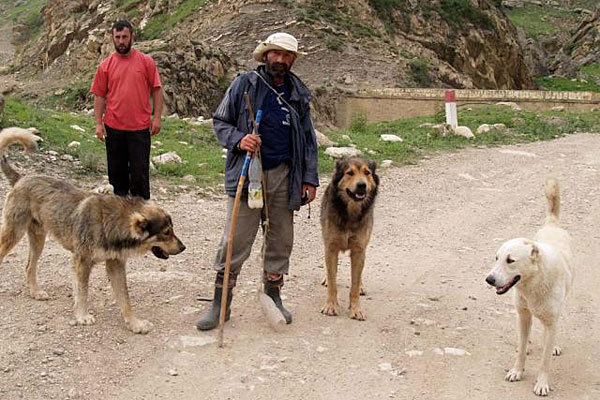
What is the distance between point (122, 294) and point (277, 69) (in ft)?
7.14

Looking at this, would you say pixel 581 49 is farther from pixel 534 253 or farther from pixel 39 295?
pixel 39 295

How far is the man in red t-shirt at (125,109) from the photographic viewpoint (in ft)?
22.3

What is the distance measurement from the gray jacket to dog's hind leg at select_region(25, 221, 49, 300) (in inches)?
72.3

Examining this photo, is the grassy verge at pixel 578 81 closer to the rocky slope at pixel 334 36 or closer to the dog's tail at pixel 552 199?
the rocky slope at pixel 334 36

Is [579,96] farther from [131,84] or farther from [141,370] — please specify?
[141,370]

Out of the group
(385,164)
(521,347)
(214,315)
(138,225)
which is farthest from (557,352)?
(385,164)

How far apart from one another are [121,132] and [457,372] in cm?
405

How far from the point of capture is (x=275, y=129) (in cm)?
541

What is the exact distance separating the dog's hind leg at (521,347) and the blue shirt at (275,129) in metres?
2.17

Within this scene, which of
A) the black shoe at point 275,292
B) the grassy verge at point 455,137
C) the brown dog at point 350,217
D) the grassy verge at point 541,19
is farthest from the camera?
the grassy verge at point 541,19

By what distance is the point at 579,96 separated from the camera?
29.9 meters

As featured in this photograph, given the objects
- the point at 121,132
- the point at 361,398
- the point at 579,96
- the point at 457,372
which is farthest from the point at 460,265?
the point at 579,96

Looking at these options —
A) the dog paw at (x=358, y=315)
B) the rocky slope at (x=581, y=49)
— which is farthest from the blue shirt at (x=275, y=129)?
the rocky slope at (x=581, y=49)

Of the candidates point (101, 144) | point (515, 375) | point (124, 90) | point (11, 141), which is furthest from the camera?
point (101, 144)
